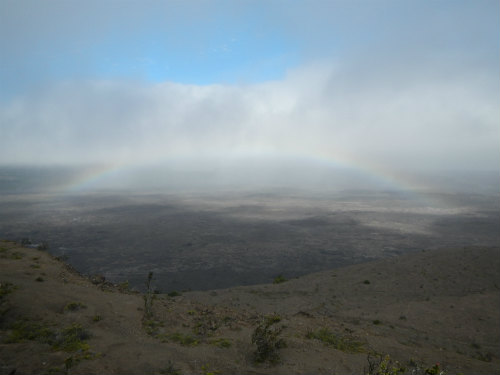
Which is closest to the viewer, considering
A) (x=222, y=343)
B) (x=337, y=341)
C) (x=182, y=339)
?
(x=222, y=343)

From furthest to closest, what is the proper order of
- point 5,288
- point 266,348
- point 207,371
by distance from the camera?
point 5,288
point 266,348
point 207,371

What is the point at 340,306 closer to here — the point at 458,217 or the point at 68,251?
the point at 68,251

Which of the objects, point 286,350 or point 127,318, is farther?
point 127,318

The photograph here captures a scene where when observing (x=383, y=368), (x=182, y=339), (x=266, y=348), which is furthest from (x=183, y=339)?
(x=383, y=368)

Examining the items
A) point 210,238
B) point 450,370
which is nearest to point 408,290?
point 450,370

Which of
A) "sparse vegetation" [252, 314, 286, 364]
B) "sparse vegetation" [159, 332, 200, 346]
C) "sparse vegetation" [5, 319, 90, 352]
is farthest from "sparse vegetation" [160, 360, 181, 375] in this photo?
"sparse vegetation" [5, 319, 90, 352]

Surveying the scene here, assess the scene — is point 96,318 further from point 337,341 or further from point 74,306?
point 337,341

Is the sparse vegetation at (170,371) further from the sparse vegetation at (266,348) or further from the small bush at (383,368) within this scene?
the small bush at (383,368)
